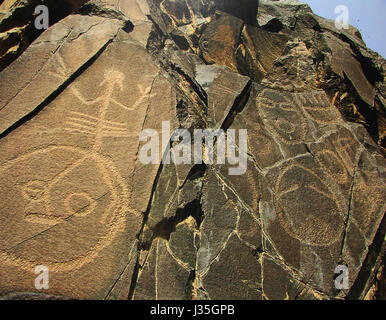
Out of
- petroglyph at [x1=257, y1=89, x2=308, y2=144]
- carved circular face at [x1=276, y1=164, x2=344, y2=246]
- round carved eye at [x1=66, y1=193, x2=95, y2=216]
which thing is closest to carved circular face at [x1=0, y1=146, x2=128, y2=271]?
round carved eye at [x1=66, y1=193, x2=95, y2=216]

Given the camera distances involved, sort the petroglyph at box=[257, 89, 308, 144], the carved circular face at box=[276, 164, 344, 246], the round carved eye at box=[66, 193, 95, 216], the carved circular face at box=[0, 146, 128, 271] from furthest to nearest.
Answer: the petroglyph at box=[257, 89, 308, 144]
the carved circular face at box=[276, 164, 344, 246]
the round carved eye at box=[66, 193, 95, 216]
the carved circular face at box=[0, 146, 128, 271]

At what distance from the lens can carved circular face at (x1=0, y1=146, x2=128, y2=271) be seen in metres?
1.65

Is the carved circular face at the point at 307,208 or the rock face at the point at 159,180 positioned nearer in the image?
the rock face at the point at 159,180

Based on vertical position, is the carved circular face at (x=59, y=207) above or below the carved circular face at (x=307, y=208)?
above

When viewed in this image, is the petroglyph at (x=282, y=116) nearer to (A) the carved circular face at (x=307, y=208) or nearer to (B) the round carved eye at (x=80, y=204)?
(A) the carved circular face at (x=307, y=208)

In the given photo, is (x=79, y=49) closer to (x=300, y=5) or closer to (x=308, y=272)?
(x=308, y=272)

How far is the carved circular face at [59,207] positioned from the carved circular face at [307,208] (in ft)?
4.52

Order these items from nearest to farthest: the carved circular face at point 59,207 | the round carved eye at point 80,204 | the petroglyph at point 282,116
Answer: the carved circular face at point 59,207
the round carved eye at point 80,204
the petroglyph at point 282,116

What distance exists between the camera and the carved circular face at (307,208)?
7.50 ft

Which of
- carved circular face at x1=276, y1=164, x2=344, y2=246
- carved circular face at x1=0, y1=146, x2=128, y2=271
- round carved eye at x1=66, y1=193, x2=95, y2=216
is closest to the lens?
carved circular face at x1=0, y1=146, x2=128, y2=271

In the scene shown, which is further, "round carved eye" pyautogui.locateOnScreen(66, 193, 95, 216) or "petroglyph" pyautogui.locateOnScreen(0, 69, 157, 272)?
"round carved eye" pyautogui.locateOnScreen(66, 193, 95, 216)

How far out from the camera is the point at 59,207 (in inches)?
69.3

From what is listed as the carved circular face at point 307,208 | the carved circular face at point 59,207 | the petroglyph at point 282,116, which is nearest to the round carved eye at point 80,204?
the carved circular face at point 59,207

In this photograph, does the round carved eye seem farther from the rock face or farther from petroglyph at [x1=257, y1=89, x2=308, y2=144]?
petroglyph at [x1=257, y1=89, x2=308, y2=144]
